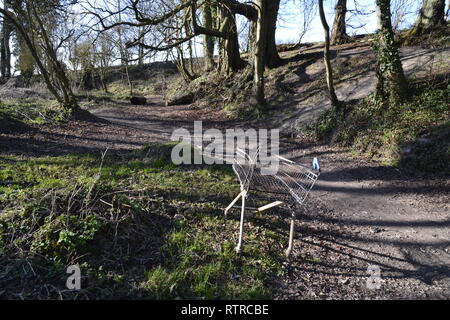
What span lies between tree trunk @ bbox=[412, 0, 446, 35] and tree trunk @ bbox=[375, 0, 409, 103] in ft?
17.1

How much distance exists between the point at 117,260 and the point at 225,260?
118cm

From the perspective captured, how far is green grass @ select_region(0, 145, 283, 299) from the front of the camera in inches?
109

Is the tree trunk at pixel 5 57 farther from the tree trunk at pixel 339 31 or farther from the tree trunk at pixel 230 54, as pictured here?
the tree trunk at pixel 339 31

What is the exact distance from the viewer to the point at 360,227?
430 centimetres

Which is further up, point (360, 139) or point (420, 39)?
point (420, 39)

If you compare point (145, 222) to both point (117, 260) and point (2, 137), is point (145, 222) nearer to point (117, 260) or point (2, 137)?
point (117, 260)

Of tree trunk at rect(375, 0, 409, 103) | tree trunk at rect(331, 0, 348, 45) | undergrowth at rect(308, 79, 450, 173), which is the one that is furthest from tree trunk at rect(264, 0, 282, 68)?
undergrowth at rect(308, 79, 450, 173)

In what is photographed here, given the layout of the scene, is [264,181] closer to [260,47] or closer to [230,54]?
[260,47]

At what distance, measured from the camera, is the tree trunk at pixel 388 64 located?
22.9 feet

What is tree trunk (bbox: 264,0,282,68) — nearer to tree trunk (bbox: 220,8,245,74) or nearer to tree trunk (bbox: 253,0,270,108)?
tree trunk (bbox: 253,0,270,108)

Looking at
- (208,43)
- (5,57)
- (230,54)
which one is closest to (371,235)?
(230,54)

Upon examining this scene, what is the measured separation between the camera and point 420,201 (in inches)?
190
